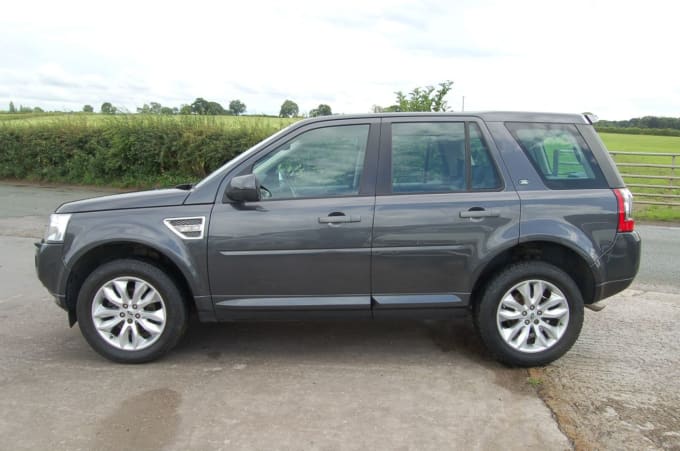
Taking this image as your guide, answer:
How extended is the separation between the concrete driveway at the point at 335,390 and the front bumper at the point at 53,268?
56 cm

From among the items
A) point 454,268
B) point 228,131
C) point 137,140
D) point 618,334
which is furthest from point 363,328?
point 137,140

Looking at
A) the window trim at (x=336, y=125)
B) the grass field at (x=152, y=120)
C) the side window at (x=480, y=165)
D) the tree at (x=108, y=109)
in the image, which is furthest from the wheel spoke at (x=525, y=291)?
the tree at (x=108, y=109)

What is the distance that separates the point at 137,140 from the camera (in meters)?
14.9

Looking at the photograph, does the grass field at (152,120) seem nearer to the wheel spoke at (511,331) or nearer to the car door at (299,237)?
the car door at (299,237)

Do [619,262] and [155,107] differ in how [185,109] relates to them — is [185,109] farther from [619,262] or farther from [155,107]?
[619,262]

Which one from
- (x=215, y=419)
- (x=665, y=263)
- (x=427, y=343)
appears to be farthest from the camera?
(x=665, y=263)

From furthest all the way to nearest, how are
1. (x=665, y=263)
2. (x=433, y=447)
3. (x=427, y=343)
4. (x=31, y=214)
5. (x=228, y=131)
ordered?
(x=228, y=131) → (x=31, y=214) → (x=665, y=263) → (x=427, y=343) → (x=433, y=447)

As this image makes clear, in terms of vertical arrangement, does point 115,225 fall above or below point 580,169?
below

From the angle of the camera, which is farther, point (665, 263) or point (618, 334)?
point (665, 263)

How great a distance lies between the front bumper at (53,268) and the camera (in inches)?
158

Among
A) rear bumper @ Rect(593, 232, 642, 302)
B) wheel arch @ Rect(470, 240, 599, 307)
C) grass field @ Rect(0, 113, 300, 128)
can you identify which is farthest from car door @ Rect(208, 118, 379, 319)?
grass field @ Rect(0, 113, 300, 128)

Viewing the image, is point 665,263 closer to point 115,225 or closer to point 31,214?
point 115,225

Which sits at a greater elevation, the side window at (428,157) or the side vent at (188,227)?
the side window at (428,157)

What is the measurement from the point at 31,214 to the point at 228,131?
531cm
